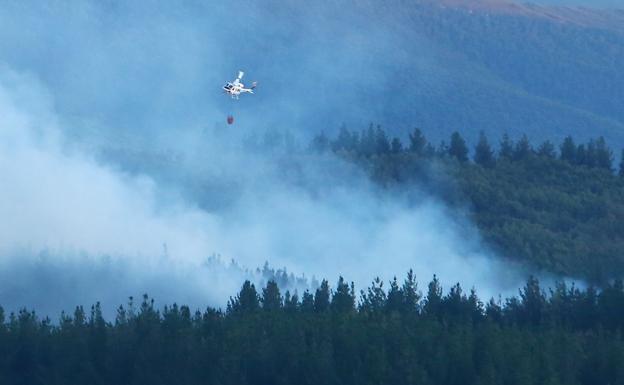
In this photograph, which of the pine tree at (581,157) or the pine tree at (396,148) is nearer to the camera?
the pine tree at (581,157)

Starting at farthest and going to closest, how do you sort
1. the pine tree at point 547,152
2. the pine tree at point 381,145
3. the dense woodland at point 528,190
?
1. the pine tree at point 381,145
2. the pine tree at point 547,152
3. the dense woodland at point 528,190

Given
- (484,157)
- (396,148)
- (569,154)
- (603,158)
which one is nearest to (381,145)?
(396,148)

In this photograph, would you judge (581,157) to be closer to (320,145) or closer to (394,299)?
(320,145)

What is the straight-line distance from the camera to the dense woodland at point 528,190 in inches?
2080

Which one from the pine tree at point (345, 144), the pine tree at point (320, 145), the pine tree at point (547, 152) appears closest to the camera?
the pine tree at point (320, 145)

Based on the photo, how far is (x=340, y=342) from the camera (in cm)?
3456

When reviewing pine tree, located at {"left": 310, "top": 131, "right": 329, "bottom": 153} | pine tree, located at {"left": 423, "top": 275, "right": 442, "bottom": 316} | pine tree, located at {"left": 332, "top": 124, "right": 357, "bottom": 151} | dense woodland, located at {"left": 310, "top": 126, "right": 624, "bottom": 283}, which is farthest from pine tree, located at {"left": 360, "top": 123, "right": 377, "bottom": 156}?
pine tree, located at {"left": 423, "top": 275, "right": 442, "bottom": 316}

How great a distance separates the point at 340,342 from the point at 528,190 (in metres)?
27.3

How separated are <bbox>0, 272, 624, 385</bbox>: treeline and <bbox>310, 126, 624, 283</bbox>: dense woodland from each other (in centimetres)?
940

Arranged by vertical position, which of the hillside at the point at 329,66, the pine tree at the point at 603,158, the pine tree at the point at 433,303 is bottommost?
the pine tree at the point at 433,303

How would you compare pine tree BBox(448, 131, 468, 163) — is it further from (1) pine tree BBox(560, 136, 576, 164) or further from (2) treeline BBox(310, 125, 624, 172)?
(1) pine tree BBox(560, 136, 576, 164)

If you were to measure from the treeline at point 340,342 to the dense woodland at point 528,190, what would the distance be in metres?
9.40

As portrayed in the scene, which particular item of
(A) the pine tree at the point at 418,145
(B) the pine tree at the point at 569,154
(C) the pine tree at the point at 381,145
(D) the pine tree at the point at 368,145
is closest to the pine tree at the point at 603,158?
(B) the pine tree at the point at 569,154

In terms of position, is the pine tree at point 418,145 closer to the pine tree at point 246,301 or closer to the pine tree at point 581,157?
the pine tree at point 581,157
